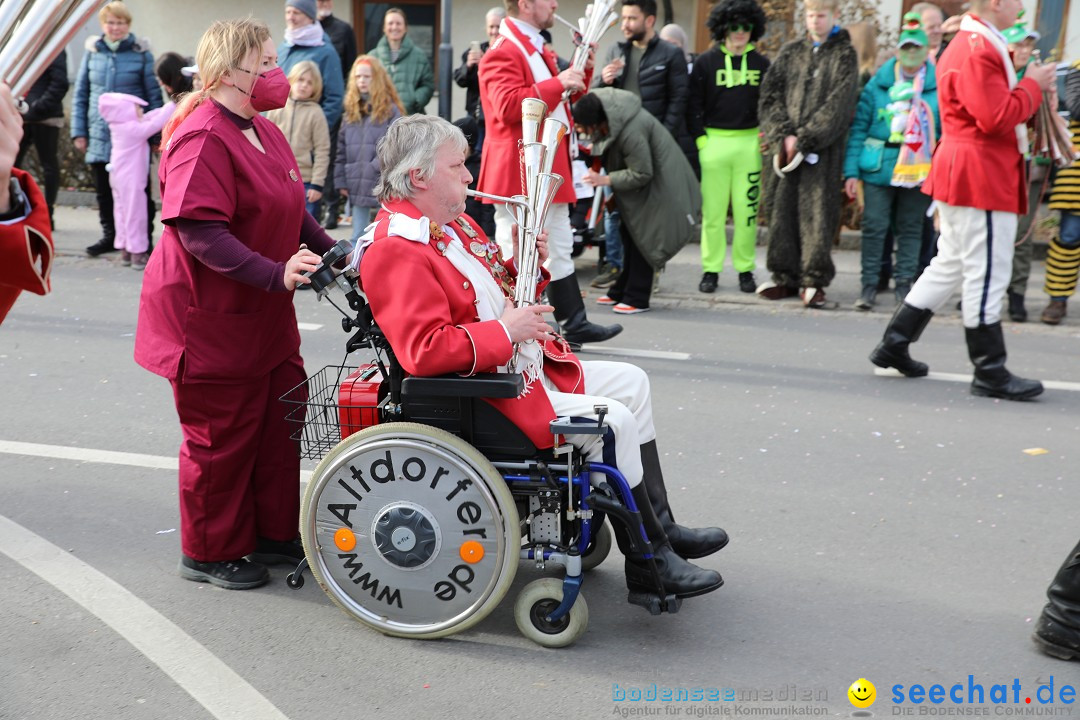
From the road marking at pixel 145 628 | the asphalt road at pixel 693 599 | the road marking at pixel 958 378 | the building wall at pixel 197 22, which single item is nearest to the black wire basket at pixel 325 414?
the asphalt road at pixel 693 599

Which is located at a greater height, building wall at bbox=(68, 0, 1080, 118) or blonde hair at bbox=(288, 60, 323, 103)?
building wall at bbox=(68, 0, 1080, 118)

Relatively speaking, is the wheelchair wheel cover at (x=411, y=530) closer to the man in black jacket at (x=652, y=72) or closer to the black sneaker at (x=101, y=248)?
the man in black jacket at (x=652, y=72)

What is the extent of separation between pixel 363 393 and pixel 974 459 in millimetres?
3054

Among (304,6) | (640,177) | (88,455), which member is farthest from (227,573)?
(304,6)

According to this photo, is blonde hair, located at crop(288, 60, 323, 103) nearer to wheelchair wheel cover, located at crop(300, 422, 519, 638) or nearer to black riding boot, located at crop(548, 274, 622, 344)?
black riding boot, located at crop(548, 274, 622, 344)

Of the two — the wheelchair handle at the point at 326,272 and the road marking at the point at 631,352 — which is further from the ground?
the wheelchair handle at the point at 326,272

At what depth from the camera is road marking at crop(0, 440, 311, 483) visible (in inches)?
212

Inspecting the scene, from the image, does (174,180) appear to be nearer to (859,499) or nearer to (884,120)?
(859,499)

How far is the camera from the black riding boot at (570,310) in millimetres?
7586

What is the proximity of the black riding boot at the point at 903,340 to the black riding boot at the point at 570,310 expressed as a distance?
171 cm

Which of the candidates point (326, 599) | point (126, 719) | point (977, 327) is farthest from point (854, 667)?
point (977, 327)

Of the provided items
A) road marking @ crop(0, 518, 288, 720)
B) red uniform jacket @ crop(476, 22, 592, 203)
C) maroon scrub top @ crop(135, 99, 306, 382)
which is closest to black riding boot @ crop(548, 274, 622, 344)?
red uniform jacket @ crop(476, 22, 592, 203)

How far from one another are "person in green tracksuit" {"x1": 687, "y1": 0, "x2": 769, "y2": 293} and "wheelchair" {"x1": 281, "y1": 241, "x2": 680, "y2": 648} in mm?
6221

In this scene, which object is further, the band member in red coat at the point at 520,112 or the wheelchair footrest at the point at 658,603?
the band member in red coat at the point at 520,112
